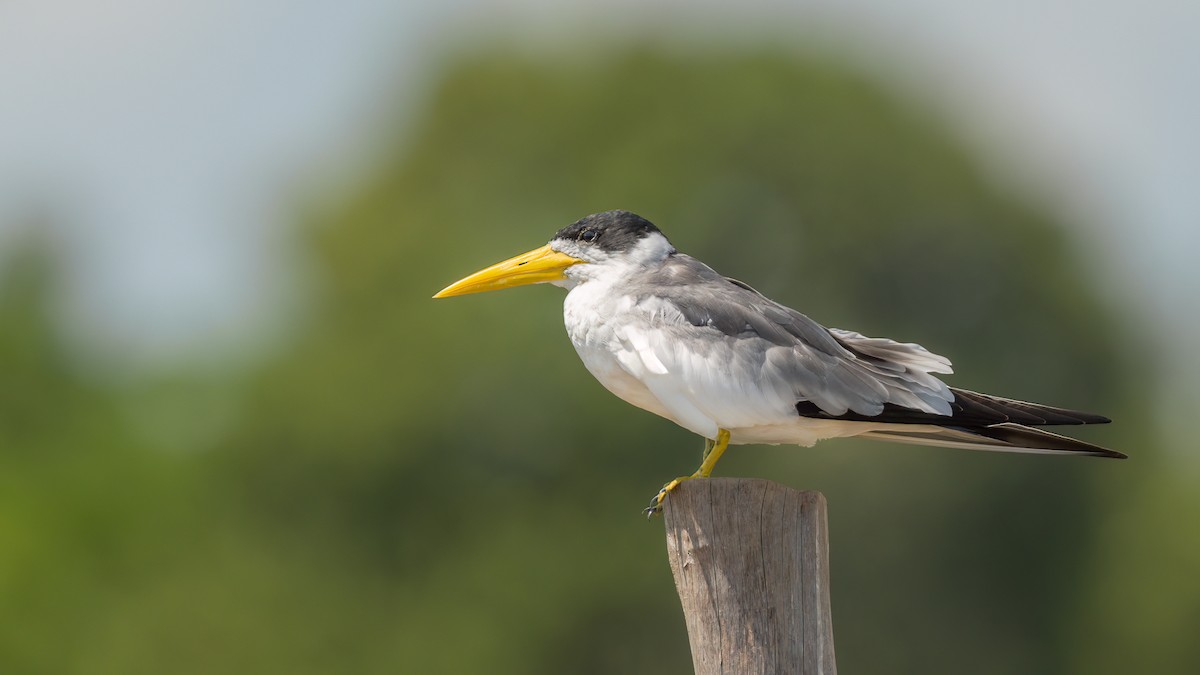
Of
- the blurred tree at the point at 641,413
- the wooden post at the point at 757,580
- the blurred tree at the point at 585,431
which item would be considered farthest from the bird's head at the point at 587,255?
the blurred tree at the point at 641,413

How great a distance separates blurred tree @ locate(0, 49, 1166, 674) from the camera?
96.2 feet

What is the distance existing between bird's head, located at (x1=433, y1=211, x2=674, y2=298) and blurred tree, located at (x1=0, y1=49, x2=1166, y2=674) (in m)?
18.1

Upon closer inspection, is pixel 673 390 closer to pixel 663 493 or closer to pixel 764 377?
pixel 764 377

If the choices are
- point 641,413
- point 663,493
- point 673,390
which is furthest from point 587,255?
point 641,413

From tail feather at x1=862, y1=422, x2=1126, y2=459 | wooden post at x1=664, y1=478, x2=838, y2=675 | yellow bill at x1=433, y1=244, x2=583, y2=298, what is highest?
yellow bill at x1=433, y1=244, x2=583, y2=298

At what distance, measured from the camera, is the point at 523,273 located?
1023 cm

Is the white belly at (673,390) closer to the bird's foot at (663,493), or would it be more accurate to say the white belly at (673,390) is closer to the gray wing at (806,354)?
the gray wing at (806,354)

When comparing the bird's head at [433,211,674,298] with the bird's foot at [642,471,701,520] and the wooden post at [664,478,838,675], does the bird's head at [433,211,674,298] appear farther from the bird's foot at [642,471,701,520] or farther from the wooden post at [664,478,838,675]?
the wooden post at [664,478,838,675]

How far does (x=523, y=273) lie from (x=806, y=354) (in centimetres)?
195

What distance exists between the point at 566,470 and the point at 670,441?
227 cm

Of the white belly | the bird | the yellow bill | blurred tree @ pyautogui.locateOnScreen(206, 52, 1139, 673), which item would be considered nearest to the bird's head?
the yellow bill

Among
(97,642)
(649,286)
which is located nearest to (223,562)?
(97,642)

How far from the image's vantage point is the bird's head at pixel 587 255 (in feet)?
33.1

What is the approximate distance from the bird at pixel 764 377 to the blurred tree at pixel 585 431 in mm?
18720
